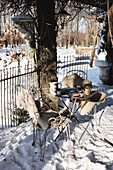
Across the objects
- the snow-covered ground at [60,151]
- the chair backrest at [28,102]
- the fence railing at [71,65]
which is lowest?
the snow-covered ground at [60,151]

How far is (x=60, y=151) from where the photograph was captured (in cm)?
252

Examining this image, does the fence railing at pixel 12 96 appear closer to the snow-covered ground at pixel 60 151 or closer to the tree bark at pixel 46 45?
the tree bark at pixel 46 45

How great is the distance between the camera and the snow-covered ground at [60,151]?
2174mm

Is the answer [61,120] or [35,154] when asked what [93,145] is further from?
[35,154]

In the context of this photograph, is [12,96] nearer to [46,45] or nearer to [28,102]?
[46,45]

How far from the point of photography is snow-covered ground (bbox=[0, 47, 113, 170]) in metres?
2.17

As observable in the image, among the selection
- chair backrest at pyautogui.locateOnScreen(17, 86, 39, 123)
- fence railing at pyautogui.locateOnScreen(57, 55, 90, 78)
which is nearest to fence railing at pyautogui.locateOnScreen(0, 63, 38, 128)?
chair backrest at pyautogui.locateOnScreen(17, 86, 39, 123)

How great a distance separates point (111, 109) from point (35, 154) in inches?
97.7

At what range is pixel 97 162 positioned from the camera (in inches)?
85.4

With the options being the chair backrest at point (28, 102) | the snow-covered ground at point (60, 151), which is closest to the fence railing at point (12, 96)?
the chair backrest at point (28, 102)

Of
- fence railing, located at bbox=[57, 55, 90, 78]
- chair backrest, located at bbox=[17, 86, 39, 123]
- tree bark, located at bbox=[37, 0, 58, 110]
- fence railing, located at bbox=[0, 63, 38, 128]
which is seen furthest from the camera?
fence railing, located at bbox=[57, 55, 90, 78]

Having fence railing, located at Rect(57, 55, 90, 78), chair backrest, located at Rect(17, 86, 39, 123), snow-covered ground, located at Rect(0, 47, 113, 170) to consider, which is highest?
fence railing, located at Rect(57, 55, 90, 78)

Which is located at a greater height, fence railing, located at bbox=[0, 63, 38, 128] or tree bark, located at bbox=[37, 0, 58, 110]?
tree bark, located at bbox=[37, 0, 58, 110]

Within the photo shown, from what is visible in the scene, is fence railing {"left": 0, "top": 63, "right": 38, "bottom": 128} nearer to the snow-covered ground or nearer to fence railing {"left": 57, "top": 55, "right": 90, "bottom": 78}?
the snow-covered ground
